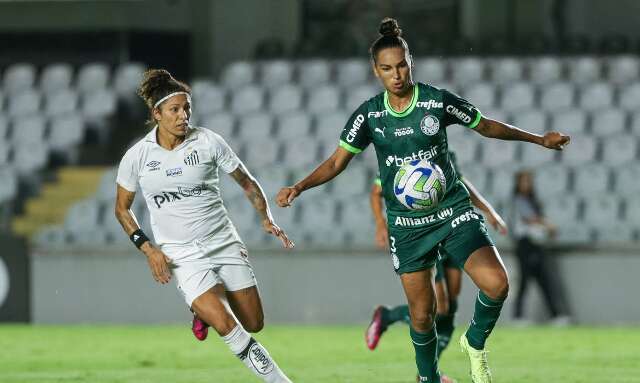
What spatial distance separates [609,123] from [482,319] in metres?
10.3

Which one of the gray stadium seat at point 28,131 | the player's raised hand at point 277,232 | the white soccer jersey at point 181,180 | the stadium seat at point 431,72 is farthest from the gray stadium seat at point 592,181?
the player's raised hand at point 277,232

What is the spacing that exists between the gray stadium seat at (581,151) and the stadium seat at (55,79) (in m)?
8.04

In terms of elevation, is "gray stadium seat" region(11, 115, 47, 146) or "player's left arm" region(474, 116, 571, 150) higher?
"player's left arm" region(474, 116, 571, 150)

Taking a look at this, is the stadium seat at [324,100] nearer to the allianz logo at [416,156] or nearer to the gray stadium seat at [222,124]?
the gray stadium seat at [222,124]

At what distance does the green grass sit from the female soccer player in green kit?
75.0 inches

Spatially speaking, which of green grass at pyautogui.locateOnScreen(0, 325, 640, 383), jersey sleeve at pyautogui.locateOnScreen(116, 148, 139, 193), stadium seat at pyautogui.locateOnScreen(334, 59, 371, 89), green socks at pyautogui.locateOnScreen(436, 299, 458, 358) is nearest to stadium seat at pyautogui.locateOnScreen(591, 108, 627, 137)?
green grass at pyautogui.locateOnScreen(0, 325, 640, 383)

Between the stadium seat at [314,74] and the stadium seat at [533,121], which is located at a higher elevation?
the stadium seat at [314,74]

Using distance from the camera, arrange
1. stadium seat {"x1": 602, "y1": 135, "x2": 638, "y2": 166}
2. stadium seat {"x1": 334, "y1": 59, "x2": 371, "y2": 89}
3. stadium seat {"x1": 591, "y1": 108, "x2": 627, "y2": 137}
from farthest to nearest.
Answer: stadium seat {"x1": 334, "y1": 59, "x2": 371, "y2": 89} < stadium seat {"x1": 591, "y1": 108, "x2": 627, "y2": 137} < stadium seat {"x1": 602, "y1": 135, "x2": 638, "y2": 166}

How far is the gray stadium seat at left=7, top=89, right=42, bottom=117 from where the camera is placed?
67.9 feet

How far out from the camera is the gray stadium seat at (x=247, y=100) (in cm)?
1956

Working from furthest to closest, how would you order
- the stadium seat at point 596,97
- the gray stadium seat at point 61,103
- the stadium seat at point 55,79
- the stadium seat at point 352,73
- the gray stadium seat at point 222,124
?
the stadium seat at point 55,79, the gray stadium seat at point 61,103, the stadium seat at point 352,73, the gray stadium seat at point 222,124, the stadium seat at point 596,97

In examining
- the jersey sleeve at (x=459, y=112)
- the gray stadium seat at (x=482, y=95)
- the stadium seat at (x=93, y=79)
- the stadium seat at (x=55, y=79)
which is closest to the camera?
the jersey sleeve at (x=459, y=112)

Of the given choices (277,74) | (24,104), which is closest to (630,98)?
(277,74)

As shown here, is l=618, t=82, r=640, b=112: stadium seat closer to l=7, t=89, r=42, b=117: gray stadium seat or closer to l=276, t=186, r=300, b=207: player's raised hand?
l=7, t=89, r=42, b=117: gray stadium seat
